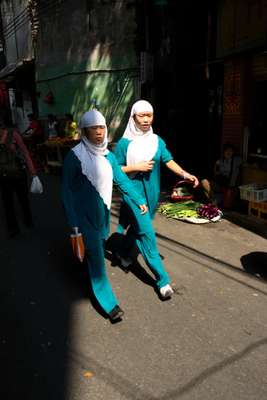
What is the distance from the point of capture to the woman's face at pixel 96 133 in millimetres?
3214

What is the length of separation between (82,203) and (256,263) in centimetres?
253

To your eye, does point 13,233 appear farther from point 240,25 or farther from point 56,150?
point 56,150

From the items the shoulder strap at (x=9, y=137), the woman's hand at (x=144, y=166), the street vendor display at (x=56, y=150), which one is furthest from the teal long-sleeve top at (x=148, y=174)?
the street vendor display at (x=56, y=150)

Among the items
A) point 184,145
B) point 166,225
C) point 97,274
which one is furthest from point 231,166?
point 97,274

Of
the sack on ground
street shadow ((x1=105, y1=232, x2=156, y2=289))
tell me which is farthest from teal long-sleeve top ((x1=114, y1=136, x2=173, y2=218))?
the sack on ground

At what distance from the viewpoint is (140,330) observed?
3.35 metres

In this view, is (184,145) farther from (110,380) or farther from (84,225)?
(110,380)

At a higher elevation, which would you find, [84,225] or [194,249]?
[84,225]

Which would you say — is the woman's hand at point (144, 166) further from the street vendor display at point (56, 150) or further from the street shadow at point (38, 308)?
the street vendor display at point (56, 150)

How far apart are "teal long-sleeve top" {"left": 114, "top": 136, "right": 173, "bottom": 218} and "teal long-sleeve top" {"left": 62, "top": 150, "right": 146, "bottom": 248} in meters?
0.61

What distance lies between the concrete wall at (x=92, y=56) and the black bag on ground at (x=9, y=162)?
6.65 m

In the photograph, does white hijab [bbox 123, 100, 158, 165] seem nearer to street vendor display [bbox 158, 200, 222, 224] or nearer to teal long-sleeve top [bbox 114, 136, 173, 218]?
teal long-sleeve top [bbox 114, 136, 173, 218]

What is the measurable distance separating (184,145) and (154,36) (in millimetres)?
3151

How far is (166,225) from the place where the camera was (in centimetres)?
640
